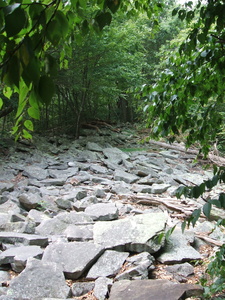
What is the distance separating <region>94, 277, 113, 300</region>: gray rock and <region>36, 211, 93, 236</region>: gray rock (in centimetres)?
144

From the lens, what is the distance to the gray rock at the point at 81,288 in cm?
295

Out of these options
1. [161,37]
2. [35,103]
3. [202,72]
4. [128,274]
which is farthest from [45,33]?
[161,37]

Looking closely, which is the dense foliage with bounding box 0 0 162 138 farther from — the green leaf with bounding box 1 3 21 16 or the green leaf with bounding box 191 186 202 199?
the green leaf with bounding box 191 186 202 199

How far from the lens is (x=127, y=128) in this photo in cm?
1706

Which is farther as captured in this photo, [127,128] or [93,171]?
[127,128]

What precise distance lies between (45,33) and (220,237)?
440 centimetres

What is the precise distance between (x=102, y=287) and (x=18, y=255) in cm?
106

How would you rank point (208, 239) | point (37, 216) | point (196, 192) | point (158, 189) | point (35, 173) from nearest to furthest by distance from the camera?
1. point (196, 192)
2. point (208, 239)
3. point (37, 216)
4. point (158, 189)
5. point (35, 173)

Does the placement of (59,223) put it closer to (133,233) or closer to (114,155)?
(133,233)

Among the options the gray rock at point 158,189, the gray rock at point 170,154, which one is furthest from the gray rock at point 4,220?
the gray rock at point 170,154

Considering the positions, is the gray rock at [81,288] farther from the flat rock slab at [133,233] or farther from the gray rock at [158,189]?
the gray rock at [158,189]

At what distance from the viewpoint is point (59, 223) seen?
4.53 meters

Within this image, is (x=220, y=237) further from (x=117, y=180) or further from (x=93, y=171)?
(x=93, y=171)

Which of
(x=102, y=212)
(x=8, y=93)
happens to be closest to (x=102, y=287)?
(x=102, y=212)
